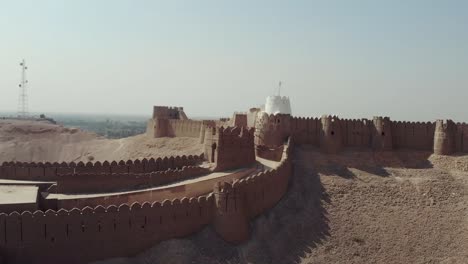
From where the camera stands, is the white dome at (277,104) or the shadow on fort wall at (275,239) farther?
the white dome at (277,104)

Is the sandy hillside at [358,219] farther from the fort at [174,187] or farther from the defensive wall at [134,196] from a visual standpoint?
the defensive wall at [134,196]

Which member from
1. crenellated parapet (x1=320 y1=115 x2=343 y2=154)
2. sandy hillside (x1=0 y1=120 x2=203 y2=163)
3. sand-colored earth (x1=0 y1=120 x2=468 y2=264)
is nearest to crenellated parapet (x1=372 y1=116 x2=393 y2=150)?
sand-colored earth (x1=0 y1=120 x2=468 y2=264)

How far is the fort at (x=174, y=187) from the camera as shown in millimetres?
19938

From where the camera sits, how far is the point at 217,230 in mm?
23469

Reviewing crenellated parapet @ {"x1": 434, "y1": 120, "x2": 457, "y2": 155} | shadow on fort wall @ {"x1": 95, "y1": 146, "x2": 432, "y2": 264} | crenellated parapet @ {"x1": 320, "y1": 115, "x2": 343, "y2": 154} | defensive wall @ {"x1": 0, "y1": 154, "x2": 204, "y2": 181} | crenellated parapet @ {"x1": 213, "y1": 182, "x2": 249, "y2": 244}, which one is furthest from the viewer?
crenellated parapet @ {"x1": 320, "y1": 115, "x2": 343, "y2": 154}

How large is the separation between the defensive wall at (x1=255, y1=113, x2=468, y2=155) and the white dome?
13239mm

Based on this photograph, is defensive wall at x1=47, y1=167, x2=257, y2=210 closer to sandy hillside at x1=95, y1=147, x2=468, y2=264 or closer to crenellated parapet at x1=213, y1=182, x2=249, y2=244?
crenellated parapet at x1=213, y1=182, x2=249, y2=244

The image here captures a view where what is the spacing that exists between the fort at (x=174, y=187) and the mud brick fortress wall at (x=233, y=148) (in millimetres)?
56

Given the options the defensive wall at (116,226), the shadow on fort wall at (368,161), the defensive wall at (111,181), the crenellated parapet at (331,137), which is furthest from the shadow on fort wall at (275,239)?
the defensive wall at (111,181)

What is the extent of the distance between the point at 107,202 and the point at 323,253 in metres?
9.97

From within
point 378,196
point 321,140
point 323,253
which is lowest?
point 323,253

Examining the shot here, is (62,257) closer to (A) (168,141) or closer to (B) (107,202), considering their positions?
(B) (107,202)

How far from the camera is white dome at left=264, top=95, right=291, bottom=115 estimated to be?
161 feet

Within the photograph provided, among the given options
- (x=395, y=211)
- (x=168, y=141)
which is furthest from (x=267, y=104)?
(x=395, y=211)
